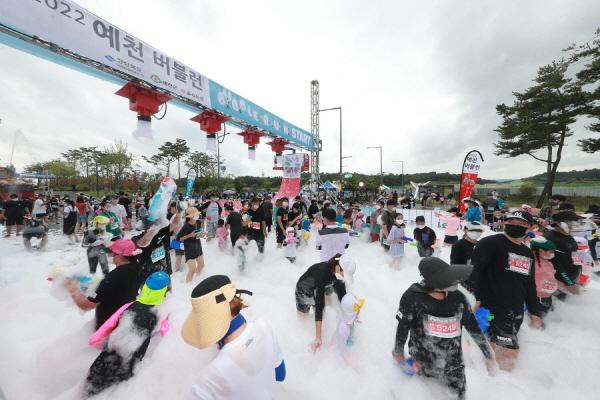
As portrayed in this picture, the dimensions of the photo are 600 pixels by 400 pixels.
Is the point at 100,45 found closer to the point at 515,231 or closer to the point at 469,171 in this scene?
the point at 515,231

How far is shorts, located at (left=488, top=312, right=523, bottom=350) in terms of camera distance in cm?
235

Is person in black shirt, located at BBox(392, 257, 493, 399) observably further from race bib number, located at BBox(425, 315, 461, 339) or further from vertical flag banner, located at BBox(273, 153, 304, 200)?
vertical flag banner, located at BBox(273, 153, 304, 200)

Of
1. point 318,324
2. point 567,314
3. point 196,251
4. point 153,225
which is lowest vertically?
point 567,314

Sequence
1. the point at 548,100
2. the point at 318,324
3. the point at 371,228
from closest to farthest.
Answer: the point at 318,324
the point at 371,228
the point at 548,100

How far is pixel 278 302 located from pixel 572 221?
4309mm

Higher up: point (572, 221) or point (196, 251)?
point (572, 221)

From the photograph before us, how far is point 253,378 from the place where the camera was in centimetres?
129

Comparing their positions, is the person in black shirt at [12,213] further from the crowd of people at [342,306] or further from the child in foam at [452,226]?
the child in foam at [452,226]

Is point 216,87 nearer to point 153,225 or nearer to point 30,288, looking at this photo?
point 153,225

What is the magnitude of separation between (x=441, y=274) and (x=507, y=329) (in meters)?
1.39

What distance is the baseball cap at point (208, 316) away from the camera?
4.27ft

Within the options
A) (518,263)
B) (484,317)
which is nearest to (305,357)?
(484,317)

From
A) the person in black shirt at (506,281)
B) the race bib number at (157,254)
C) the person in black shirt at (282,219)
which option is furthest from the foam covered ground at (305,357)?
the person in black shirt at (282,219)

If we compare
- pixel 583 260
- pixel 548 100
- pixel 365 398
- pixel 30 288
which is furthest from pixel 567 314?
pixel 548 100
